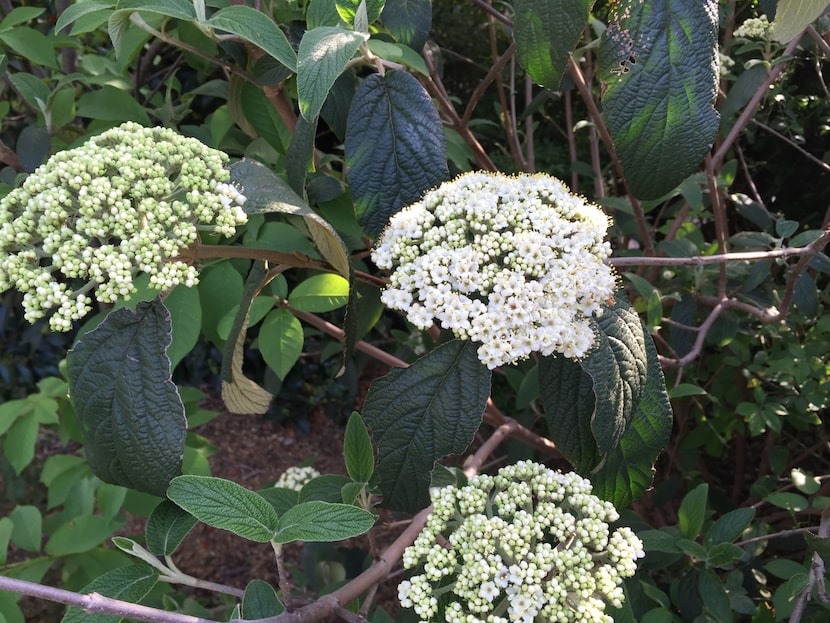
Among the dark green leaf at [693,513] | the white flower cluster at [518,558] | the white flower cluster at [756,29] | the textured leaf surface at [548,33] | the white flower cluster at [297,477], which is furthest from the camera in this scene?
the white flower cluster at [297,477]

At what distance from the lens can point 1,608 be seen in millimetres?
1443

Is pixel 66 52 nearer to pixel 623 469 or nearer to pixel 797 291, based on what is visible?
pixel 623 469

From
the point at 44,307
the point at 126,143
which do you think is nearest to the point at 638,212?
the point at 126,143

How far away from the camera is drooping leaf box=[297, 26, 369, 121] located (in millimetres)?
835

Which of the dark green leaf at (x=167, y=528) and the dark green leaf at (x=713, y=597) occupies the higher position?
the dark green leaf at (x=167, y=528)

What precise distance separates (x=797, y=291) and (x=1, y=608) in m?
1.97

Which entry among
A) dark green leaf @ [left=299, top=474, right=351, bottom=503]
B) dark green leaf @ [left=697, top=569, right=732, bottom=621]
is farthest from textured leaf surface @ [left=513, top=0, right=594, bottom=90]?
dark green leaf @ [left=697, top=569, right=732, bottom=621]

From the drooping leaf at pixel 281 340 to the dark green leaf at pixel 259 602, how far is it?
460 millimetres

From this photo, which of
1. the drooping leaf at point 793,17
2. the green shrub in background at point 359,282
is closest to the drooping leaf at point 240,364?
the green shrub in background at point 359,282

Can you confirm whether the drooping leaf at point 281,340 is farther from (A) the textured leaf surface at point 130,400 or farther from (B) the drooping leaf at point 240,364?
(A) the textured leaf surface at point 130,400

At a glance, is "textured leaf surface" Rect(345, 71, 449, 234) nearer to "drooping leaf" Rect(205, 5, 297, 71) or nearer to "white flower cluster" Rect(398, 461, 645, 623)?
"drooping leaf" Rect(205, 5, 297, 71)

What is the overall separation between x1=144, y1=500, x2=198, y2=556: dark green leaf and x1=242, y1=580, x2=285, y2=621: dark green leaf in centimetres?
14

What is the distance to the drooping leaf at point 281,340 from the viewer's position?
129 centimetres

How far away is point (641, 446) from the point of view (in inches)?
41.9
